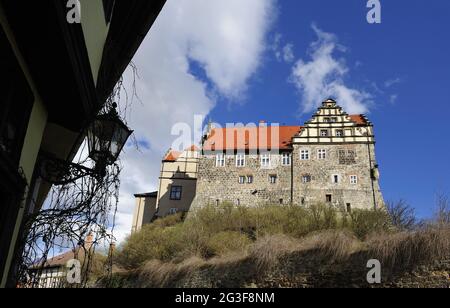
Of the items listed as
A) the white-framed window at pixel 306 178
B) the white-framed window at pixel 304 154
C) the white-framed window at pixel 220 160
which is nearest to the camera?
the white-framed window at pixel 306 178

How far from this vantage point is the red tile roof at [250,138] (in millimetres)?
41159

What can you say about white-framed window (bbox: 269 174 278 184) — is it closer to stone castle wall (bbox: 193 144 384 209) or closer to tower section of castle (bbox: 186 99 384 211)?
tower section of castle (bbox: 186 99 384 211)

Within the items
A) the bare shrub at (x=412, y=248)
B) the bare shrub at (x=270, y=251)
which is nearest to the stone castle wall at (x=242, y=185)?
the bare shrub at (x=270, y=251)

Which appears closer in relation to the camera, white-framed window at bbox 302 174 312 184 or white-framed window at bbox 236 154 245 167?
white-framed window at bbox 302 174 312 184

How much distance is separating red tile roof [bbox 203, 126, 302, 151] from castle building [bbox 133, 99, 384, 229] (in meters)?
0.10

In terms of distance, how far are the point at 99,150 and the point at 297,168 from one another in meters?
34.0

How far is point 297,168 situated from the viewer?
37.9 metres

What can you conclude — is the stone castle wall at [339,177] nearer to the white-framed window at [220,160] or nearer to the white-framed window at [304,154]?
the white-framed window at [304,154]

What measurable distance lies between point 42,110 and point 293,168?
114 feet

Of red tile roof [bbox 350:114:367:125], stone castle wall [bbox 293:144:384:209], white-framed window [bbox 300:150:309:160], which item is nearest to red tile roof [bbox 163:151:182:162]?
stone castle wall [bbox 293:144:384:209]

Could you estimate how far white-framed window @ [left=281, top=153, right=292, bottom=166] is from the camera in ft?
127

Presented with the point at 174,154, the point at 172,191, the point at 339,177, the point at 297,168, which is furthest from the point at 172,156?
the point at 339,177
